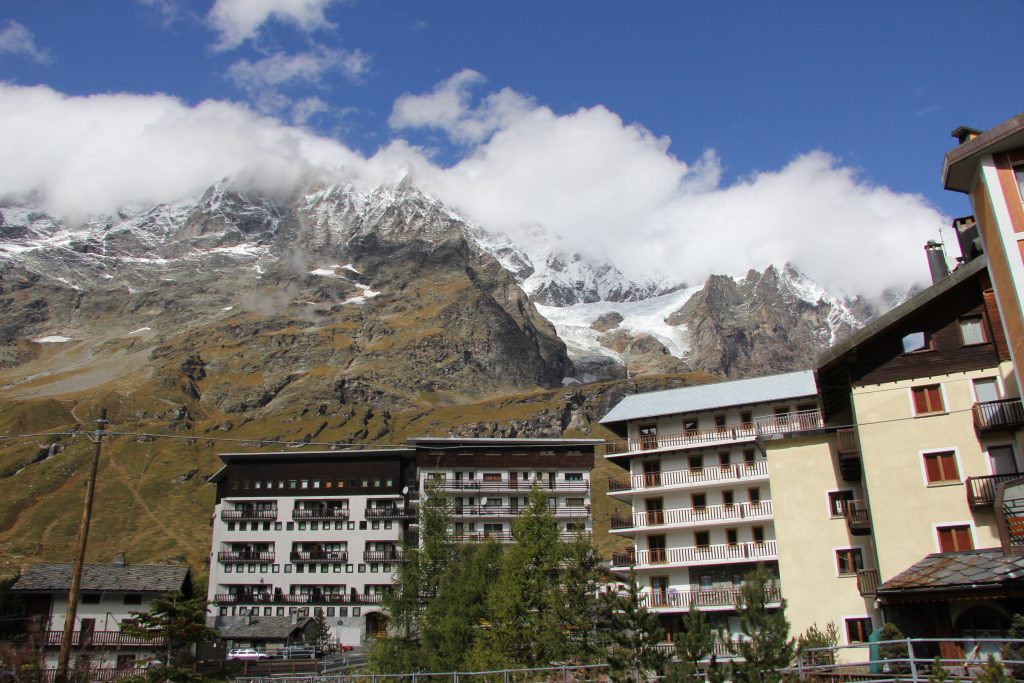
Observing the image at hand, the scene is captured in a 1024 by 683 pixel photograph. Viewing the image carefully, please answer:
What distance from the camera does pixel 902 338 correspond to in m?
37.0

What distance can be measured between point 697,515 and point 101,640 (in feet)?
146

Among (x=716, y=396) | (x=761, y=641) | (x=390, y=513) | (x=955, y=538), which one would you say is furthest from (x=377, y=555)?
(x=761, y=641)

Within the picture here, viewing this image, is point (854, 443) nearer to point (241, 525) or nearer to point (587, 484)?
point (587, 484)

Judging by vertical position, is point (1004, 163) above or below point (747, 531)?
above

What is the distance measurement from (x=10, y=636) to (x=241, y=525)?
134 ft

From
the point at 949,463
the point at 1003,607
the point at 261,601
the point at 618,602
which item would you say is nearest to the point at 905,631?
the point at 1003,607

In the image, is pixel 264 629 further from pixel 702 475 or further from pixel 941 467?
pixel 941 467

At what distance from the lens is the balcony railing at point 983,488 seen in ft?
107

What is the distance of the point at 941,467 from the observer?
1363 inches

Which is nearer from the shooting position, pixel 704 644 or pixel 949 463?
pixel 704 644

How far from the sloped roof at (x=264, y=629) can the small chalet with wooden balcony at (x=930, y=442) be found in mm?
63712

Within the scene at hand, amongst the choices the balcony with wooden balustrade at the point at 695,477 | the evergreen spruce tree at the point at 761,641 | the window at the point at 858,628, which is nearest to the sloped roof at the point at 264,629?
the balcony with wooden balustrade at the point at 695,477

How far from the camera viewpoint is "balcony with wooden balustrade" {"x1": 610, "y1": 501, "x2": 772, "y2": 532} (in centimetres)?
5594

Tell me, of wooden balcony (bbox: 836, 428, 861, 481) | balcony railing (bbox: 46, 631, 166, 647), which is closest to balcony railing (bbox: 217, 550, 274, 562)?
balcony railing (bbox: 46, 631, 166, 647)
